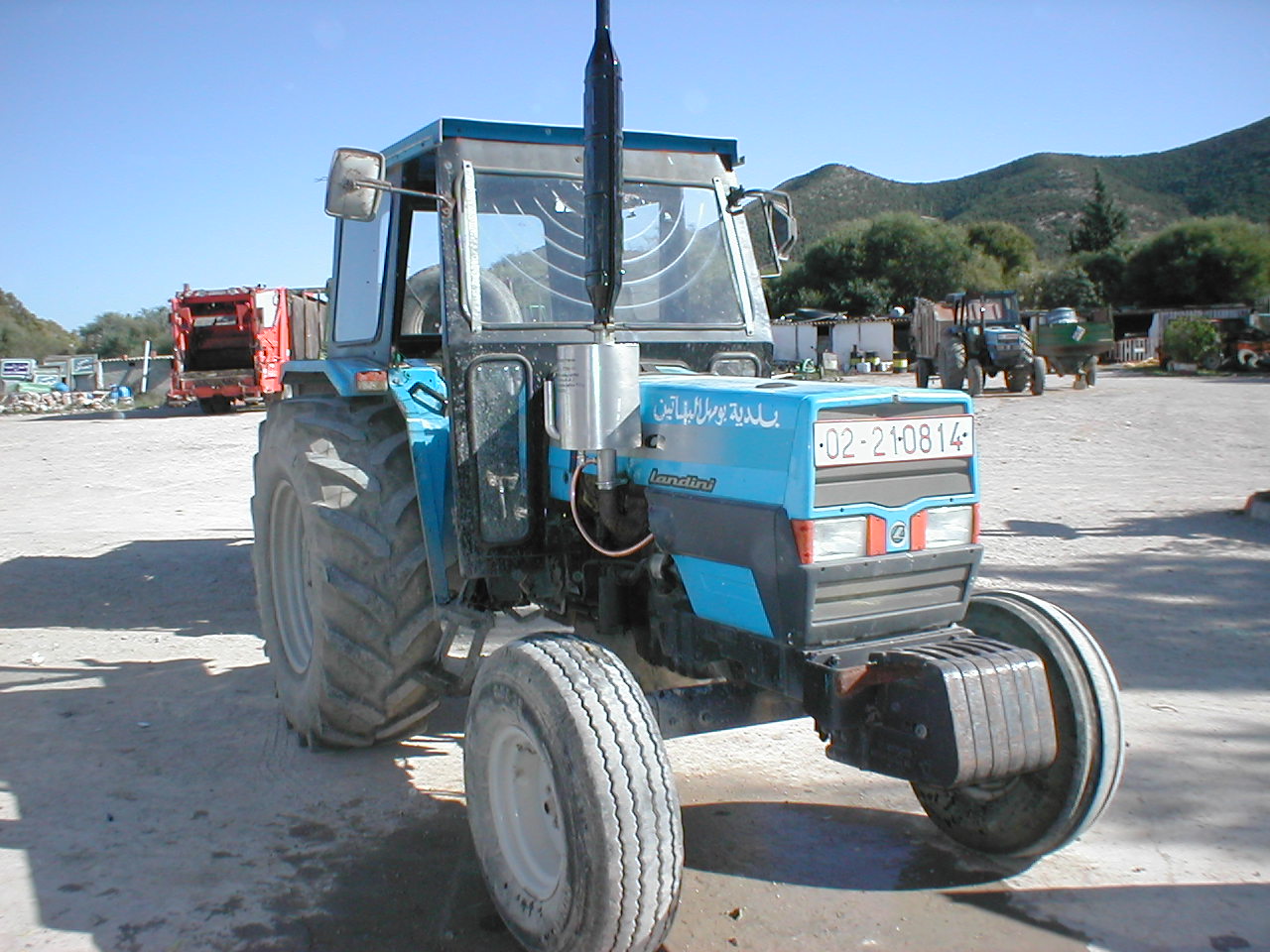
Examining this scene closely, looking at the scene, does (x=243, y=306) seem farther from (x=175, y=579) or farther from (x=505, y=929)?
(x=505, y=929)

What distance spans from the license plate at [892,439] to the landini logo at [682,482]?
0.39 metres

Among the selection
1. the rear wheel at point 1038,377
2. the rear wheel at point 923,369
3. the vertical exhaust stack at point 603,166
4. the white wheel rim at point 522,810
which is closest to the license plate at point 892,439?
the vertical exhaust stack at point 603,166

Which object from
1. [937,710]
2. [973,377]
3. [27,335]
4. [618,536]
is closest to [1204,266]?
[973,377]

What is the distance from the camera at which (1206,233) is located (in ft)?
171

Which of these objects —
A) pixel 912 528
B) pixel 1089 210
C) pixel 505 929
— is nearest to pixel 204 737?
pixel 505 929

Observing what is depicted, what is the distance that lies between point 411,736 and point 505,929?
1.71 metres

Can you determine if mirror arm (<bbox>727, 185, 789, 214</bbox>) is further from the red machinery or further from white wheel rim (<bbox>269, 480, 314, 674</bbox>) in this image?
the red machinery

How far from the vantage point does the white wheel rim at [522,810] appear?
3.15 metres

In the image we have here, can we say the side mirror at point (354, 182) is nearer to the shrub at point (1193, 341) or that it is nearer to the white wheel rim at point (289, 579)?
the white wheel rim at point (289, 579)

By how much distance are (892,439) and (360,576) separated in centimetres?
214

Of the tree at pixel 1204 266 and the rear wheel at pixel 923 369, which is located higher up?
the tree at pixel 1204 266

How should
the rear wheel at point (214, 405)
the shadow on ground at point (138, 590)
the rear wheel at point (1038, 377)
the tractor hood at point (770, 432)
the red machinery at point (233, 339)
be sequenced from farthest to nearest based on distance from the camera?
1. the rear wheel at point (214, 405)
2. the red machinery at point (233, 339)
3. the rear wheel at point (1038, 377)
4. the shadow on ground at point (138, 590)
5. the tractor hood at point (770, 432)

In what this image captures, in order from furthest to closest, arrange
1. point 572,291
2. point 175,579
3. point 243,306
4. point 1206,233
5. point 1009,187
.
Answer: point 1009,187
point 1206,233
point 243,306
point 175,579
point 572,291

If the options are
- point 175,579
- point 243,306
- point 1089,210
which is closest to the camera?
point 175,579
